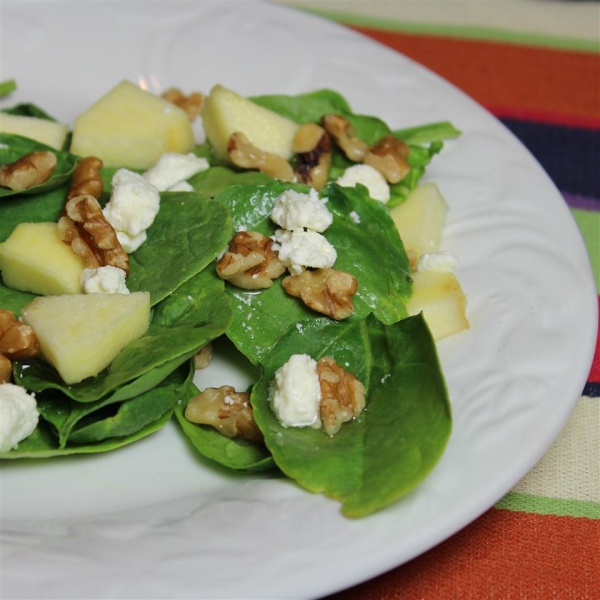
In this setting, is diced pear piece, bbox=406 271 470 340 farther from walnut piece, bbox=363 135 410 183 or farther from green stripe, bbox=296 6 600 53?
green stripe, bbox=296 6 600 53

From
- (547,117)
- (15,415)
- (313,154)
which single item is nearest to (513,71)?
(547,117)

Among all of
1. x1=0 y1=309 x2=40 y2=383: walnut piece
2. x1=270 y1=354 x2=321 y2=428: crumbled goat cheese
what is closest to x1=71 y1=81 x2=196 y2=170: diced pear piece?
x1=0 y1=309 x2=40 y2=383: walnut piece

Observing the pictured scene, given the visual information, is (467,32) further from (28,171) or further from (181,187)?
(28,171)

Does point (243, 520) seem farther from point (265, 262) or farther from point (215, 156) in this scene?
point (215, 156)

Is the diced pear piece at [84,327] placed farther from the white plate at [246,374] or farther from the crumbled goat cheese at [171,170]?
the crumbled goat cheese at [171,170]

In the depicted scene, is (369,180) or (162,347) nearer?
(162,347)

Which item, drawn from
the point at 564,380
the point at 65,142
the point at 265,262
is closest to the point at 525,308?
the point at 564,380
